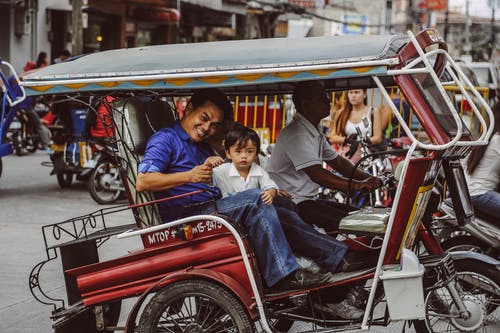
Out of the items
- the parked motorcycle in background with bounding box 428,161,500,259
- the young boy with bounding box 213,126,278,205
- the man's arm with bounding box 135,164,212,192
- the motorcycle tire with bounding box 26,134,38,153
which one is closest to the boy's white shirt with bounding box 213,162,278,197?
the young boy with bounding box 213,126,278,205

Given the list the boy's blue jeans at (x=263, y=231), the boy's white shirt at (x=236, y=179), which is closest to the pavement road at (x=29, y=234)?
the boy's blue jeans at (x=263, y=231)

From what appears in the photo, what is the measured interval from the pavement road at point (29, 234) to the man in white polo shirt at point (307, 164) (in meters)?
1.07

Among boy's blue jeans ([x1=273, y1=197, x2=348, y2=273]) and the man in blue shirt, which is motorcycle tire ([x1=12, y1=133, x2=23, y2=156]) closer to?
the man in blue shirt

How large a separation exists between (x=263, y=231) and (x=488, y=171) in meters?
2.30

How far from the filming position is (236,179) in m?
5.31

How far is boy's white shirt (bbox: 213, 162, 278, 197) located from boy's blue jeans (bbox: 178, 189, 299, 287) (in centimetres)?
16

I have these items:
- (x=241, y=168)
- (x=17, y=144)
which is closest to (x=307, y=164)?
(x=241, y=168)

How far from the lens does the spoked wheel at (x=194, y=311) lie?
4.94 metres

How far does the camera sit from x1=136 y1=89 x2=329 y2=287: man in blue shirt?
505cm

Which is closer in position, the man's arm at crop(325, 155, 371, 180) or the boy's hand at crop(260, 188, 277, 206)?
the boy's hand at crop(260, 188, 277, 206)

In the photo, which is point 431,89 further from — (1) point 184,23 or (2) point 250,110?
(1) point 184,23

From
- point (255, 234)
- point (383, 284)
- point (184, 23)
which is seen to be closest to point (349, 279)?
point (383, 284)

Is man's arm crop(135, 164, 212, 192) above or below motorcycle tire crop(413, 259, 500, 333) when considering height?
above

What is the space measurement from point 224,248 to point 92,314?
3.32ft
